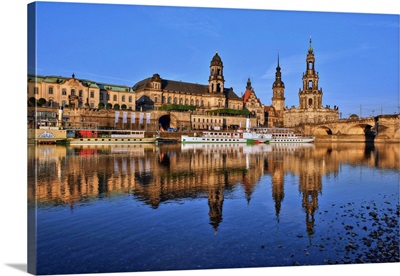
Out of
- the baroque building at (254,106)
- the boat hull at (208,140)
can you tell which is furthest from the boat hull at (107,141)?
the baroque building at (254,106)

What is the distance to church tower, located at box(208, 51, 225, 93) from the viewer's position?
218 ft

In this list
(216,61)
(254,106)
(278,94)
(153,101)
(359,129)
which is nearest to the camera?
(153,101)

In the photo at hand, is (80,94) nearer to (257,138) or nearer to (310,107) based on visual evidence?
(257,138)

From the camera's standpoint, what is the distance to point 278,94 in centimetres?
8331

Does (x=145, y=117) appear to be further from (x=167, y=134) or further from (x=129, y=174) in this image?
(x=129, y=174)

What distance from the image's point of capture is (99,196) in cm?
1024

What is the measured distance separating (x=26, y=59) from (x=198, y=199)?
5.92 meters

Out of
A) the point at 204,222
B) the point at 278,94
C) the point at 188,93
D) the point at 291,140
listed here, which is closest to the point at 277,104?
the point at 278,94

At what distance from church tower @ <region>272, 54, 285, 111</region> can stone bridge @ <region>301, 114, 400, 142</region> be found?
1833 cm

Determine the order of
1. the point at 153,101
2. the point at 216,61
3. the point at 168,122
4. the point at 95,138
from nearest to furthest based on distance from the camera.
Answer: the point at 95,138 → the point at 168,122 → the point at 153,101 → the point at 216,61

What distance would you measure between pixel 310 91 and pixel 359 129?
61.3 ft

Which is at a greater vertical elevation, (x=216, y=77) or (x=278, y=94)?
(x=216, y=77)

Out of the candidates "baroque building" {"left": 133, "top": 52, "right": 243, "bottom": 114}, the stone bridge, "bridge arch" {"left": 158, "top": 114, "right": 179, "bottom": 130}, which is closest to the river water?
the stone bridge

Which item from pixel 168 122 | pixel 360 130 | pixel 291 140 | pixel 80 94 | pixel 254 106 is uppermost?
pixel 254 106
